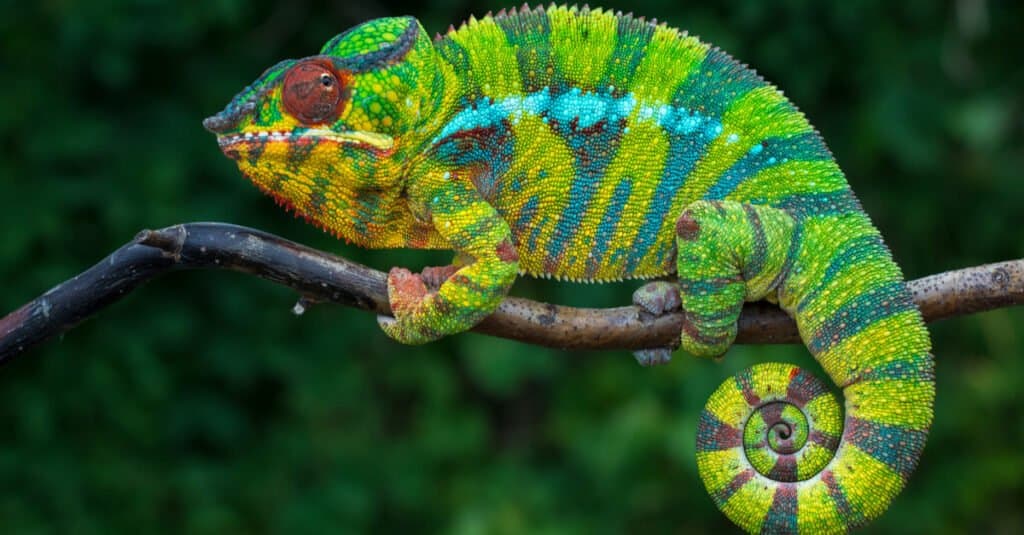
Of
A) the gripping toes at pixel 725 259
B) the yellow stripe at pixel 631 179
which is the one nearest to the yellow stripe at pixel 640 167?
the yellow stripe at pixel 631 179

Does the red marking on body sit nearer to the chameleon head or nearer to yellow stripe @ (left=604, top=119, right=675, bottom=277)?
the chameleon head

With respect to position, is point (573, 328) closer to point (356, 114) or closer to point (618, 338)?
point (618, 338)

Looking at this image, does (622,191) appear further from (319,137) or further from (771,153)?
(319,137)

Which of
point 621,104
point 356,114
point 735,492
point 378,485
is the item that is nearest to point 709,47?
point 621,104

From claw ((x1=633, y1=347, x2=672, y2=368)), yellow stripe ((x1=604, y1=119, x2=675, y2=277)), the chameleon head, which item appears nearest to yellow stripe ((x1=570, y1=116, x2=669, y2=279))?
yellow stripe ((x1=604, y1=119, x2=675, y2=277))

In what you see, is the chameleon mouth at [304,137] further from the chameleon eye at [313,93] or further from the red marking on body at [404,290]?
the red marking on body at [404,290]

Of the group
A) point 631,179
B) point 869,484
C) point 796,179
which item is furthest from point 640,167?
point 869,484
